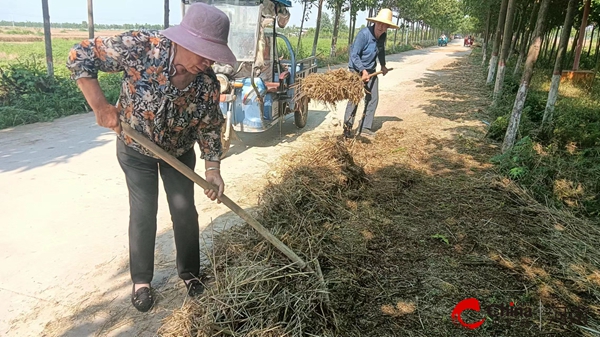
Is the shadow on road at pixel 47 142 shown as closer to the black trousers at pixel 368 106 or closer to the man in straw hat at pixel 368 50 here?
the black trousers at pixel 368 106

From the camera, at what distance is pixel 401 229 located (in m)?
3.48

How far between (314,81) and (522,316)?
4036 mm

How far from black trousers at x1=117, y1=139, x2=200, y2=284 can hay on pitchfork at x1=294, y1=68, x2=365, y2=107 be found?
3355 millimetres

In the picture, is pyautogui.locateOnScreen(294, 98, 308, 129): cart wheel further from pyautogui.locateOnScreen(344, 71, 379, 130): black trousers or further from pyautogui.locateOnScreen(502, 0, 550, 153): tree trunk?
pyautogui.locateOnScreen(502, 0, 550, 153): tree trunk

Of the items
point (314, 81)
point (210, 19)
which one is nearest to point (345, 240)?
point (210, 19)

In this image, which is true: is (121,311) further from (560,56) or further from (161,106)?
(560,56)

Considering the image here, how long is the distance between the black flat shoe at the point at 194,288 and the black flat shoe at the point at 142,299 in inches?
9.1

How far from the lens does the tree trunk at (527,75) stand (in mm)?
5047

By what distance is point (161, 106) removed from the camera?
209cm

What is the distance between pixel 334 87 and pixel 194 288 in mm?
3680

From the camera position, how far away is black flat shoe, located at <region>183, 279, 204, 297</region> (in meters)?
2.57

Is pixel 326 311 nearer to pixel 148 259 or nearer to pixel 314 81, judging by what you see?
pixel 148 259
